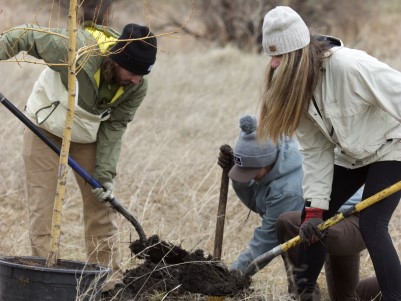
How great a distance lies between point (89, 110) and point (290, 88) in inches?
56.5

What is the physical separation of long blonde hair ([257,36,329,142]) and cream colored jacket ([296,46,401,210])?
0.07 meters

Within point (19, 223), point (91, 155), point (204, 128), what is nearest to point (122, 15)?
point (204, 128)

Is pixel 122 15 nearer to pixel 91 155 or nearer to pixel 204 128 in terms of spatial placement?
pixel 204 128

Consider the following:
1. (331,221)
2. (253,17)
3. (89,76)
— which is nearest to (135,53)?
(89,76)

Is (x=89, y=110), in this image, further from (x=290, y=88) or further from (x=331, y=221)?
(x=331, y=221)

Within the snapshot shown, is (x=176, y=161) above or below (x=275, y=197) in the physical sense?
below

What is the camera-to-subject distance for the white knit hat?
413 centimetres

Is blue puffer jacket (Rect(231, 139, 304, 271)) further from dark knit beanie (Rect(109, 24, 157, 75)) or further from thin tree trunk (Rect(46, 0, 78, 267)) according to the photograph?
thin tree trunk (Rect(46, 0, 78, 267))

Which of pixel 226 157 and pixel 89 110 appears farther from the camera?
pixel 226 157

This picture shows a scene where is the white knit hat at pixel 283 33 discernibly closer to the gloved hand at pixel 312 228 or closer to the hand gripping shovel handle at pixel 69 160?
the gloved hand at pixel 312 228

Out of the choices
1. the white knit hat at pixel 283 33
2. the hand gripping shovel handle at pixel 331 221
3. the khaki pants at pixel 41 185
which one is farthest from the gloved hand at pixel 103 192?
the white knit hat at pixel 283 33

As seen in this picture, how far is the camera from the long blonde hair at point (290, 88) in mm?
4129

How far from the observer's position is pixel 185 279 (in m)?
4.73

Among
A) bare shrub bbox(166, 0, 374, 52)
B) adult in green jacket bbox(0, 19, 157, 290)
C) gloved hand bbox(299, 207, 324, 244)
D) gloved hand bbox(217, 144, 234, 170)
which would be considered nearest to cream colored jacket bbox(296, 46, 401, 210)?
gloved hand bbox(299, 207, 324, 244)
